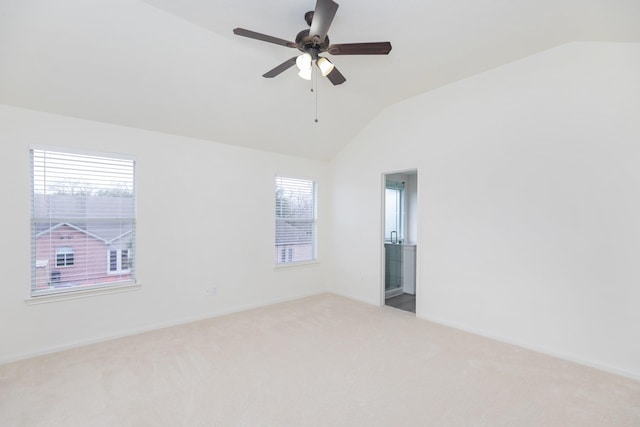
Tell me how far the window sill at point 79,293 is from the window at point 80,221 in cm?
3

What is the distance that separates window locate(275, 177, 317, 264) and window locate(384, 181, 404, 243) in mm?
1450

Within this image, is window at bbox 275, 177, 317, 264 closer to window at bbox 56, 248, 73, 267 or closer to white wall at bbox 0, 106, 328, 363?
white wall at bbox 0, 106, 328, 363

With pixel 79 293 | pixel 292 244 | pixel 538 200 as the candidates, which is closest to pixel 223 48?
pixel 79 293

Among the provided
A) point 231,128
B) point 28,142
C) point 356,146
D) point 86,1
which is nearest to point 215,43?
point 86,1

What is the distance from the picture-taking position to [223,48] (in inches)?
111

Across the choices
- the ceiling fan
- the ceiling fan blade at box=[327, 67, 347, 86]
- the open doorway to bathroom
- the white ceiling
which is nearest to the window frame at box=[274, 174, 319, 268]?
the open doorway to bathroom

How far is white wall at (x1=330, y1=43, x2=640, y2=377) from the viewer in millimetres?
2586

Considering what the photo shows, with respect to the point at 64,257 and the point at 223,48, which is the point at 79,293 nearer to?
the point at 64,257

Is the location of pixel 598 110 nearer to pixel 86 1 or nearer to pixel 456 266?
pixel 456 266

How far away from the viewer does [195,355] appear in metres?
2.91

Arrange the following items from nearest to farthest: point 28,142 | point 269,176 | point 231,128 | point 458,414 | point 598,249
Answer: point 458,414
point 598,249
point 28,142
point 231,128
point 269,176

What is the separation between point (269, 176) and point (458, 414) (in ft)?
12.3

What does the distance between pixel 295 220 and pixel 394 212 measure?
2045 millimetres

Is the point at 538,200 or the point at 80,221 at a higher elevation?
the point at 538,200
